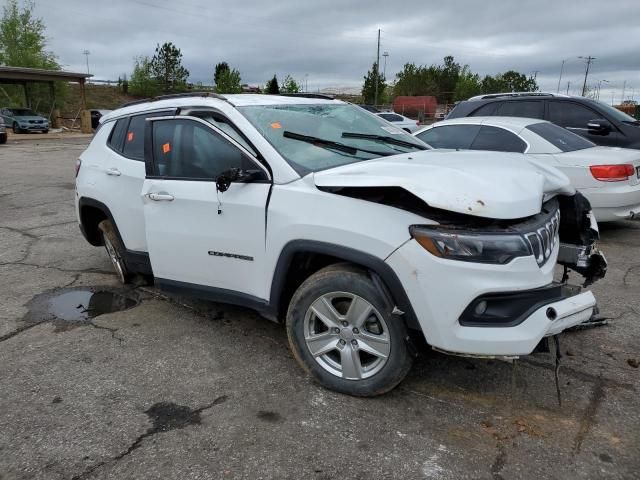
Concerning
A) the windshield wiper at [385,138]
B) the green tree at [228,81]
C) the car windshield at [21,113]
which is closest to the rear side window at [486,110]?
the windshield wiper at [385,138]

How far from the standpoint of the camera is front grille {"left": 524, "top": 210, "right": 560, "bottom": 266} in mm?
2693

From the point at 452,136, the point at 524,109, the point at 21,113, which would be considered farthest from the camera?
the point at 21,113

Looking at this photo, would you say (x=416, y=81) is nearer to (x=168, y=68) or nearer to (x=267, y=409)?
(x=168, y=68)

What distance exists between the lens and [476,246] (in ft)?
8.50

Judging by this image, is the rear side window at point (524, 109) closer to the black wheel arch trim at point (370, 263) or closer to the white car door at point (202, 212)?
the white car door at point (202, 212)

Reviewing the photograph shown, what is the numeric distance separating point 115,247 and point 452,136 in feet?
15.4

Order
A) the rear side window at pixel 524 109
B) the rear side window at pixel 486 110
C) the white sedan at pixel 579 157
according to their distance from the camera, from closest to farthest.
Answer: the white sedan at pixel 579 157 < the rear side window at pixel 524 109 < the rear side window at pixel 486 110

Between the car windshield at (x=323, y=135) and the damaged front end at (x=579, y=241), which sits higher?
the car windshield at (x=323, y=135)

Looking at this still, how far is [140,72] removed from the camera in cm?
6531

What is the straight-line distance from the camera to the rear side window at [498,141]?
6594 millimetres

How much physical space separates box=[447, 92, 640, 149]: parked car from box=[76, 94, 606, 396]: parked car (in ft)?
15.5

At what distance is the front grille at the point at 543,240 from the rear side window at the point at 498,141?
149 inches

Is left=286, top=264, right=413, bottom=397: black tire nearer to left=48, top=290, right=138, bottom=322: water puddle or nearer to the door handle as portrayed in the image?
the door handle

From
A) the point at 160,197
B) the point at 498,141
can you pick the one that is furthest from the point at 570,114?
the point at 160,197
